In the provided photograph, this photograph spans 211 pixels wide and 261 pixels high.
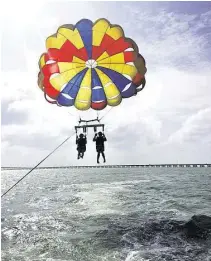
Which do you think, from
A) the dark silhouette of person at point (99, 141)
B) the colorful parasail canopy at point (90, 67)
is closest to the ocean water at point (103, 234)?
the dark silhouette of person at point (99, 141)

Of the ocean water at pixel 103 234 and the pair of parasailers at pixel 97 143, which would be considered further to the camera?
the ocean water at pixel 103 234

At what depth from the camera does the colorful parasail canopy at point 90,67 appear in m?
13.8

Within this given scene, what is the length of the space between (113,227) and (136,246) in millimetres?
4745

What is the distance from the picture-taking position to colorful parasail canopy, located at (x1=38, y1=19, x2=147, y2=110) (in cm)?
1376

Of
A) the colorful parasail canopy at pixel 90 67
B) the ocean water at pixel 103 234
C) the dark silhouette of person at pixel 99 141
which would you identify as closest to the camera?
the colorful parasail canopy at pixel 90 67

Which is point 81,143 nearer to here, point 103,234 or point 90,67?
point 90,67

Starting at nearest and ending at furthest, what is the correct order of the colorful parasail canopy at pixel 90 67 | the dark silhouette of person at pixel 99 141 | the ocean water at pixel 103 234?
1. the colorful parasail canopy at pixel 90 67
2. the dark silhouette of person at pixel 99 141
3. the ocean water at pixel 103 234

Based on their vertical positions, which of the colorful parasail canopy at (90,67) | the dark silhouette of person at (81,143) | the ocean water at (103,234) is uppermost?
the colorful parasail canopy at (90,67)

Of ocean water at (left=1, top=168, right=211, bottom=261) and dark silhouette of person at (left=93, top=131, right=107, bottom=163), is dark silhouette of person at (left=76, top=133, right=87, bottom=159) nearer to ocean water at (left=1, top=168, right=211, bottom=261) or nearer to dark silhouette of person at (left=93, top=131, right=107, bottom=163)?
dark silhouette of person at (left=93, top=131, right=107, bottom=163)

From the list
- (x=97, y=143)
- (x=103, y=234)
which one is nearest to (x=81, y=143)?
(x=97, y=143)

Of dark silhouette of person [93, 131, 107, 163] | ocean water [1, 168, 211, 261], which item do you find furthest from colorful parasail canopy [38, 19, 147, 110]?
ocean water [1, 168, 211, 261]

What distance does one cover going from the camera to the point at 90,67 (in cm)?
1447

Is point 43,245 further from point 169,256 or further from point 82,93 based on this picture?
point 82,93

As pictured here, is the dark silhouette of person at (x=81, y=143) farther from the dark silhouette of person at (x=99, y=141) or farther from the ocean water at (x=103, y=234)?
the ocean water at (x=103, y=234)
